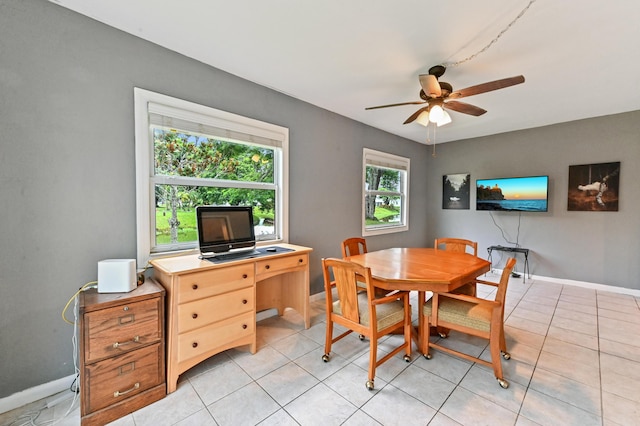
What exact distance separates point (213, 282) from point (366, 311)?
120 cm

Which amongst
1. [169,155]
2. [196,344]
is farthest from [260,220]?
[196,344]

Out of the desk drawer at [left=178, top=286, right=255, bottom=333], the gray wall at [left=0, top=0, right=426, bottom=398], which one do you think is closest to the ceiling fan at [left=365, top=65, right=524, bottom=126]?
the gray wall at [left=0, top=0, right=426, bottom=398]

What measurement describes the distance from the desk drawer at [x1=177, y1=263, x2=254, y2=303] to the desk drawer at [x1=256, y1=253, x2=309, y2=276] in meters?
0.10

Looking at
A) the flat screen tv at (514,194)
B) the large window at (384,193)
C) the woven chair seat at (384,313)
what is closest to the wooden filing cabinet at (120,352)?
the woven chair seat at (384,313)

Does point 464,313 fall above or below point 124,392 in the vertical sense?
above

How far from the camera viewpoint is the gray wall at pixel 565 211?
368 cm

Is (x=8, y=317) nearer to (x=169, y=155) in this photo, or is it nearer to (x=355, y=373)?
(x=169, y=155)

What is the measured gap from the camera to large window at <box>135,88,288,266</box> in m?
2.12

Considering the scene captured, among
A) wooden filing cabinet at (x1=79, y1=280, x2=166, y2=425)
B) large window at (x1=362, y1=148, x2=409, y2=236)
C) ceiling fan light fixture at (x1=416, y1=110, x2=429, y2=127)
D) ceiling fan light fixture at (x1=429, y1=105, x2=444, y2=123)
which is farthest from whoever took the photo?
large window at (x1=362, y1=148, x2=409, y2=236)

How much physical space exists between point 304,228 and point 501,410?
2445mm

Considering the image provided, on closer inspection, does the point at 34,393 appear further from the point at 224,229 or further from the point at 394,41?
the point at 394,41

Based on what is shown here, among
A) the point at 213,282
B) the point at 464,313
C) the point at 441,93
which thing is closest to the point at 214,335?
the point at 213,282

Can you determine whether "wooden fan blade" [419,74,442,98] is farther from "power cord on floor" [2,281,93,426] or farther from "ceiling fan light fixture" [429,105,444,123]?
"power cord on floor" [2,281,93,426]

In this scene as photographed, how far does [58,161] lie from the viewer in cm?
176
